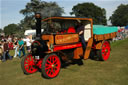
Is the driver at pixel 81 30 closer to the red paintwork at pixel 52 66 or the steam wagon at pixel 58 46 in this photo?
the steam wagon at pixel 58 46

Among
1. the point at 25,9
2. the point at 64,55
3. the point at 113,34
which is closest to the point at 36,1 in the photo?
the point at 25,9

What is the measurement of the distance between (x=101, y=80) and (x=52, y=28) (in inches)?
104

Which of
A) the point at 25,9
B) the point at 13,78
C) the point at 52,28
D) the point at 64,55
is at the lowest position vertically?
the point at 13,78

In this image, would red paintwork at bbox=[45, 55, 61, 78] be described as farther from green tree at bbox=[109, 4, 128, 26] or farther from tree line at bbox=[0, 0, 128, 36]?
green tree at bbox=[109, 4, 128, 26]

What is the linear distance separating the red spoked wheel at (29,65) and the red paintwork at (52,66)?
31.6 inches

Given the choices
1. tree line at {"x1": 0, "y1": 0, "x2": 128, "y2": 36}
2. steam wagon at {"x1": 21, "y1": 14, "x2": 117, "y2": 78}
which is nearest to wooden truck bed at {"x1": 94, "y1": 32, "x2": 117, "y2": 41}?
steam wagon at {"x1": 21, "y1": 14, "x2": 117, "y2": 78}

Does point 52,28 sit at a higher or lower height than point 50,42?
higher

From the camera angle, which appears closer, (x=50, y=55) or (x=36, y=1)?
(x=50, y=55)

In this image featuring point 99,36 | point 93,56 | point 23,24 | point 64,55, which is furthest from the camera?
point 23,24

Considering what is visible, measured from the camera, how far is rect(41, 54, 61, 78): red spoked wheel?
4086 millimetres

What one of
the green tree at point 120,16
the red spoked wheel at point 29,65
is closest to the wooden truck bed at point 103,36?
the red spoked wheel at point 29,65

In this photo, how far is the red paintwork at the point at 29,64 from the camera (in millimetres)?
4809

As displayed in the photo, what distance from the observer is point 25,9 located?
81.6 ft

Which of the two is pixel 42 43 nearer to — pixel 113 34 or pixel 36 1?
pixel 113 34
